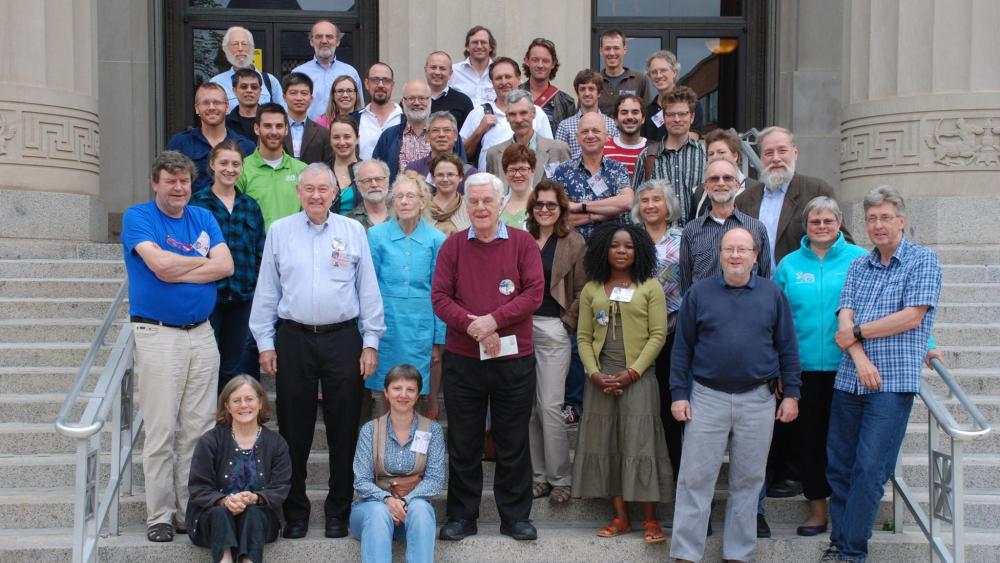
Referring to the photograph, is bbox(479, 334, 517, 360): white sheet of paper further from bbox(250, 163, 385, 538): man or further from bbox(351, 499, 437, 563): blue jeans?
bbox(351, 499, 437, 563): blue jeans

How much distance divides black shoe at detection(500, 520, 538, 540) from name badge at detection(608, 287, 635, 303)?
4.52ft

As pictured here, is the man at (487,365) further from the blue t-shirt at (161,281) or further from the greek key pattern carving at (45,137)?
the greek key pattern carving at (45,137)

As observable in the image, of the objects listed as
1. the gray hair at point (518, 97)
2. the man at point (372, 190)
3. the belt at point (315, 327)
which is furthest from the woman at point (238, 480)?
the gray hair at point (518, 97)

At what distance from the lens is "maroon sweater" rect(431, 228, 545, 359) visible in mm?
6891

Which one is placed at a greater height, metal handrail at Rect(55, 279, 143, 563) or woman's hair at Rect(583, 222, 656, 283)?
woman's hair at Rect(583, 222, 656, 283)

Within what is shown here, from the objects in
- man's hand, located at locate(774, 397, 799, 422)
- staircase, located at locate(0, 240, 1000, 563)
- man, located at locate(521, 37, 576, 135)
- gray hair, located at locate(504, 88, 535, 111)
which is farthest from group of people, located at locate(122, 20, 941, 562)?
man, located at locate(521, 37, 576, 135)

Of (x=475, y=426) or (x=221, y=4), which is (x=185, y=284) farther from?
(x=221, y=4)

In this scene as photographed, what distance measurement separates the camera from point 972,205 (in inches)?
405

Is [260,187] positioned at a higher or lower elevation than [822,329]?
higher

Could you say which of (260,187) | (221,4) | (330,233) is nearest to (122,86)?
(221,4)

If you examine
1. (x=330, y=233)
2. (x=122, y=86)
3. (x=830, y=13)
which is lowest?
(x=330, y=233)

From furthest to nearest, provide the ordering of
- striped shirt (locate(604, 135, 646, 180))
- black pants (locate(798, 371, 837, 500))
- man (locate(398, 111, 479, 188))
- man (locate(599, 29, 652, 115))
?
man (locate(599, 29, 652, 115)), striped shirt (locate(604, 135, 646, 180)), man (locate(398, 111, 479, 188)), black pants (locate(798, 371, 837, 500))

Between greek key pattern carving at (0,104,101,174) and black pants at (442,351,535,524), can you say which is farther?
greek key pattern carving at (0,104,101,174)

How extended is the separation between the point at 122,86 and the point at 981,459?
33.3ft
